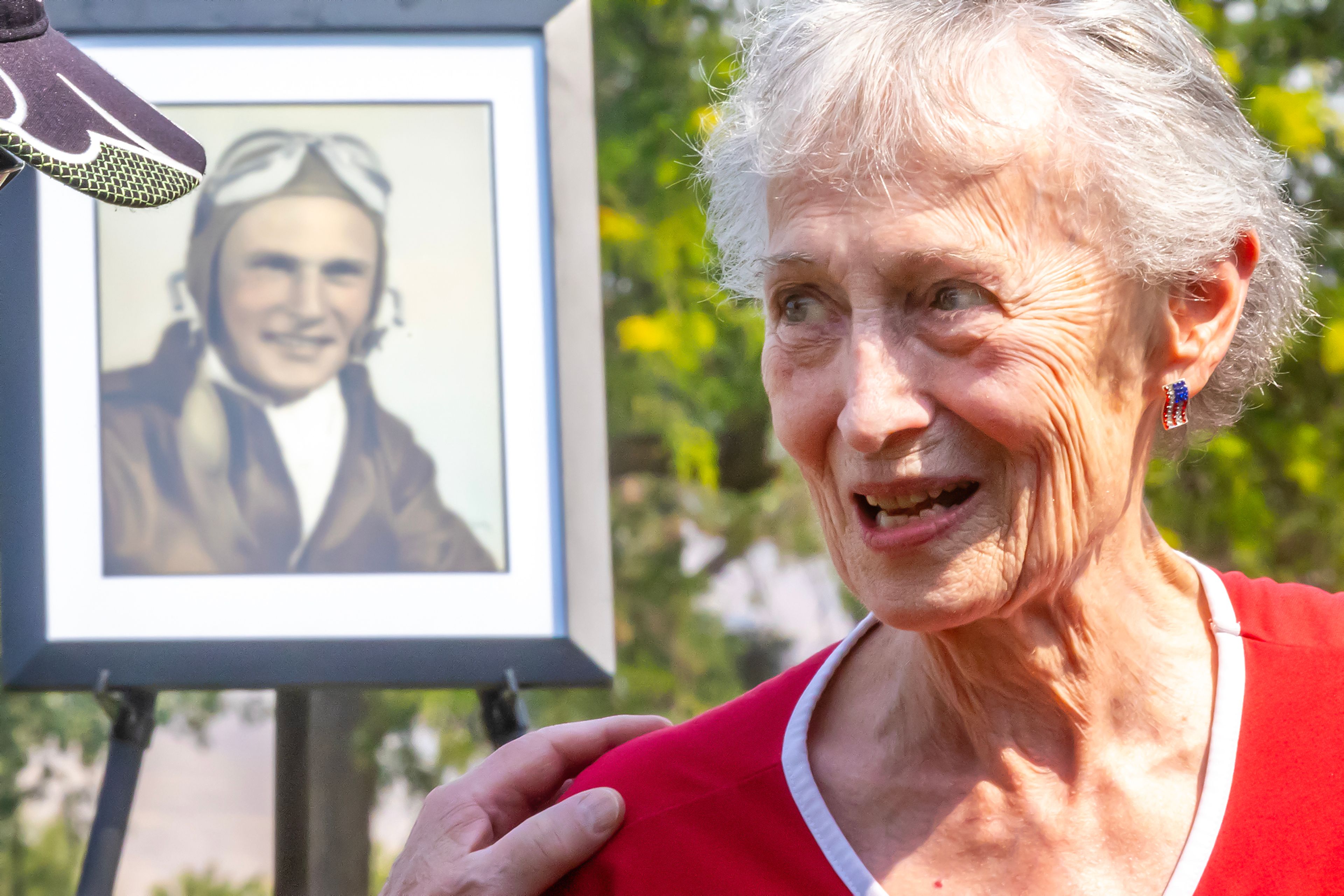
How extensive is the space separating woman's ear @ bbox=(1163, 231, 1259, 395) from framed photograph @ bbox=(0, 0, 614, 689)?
972 millimetres

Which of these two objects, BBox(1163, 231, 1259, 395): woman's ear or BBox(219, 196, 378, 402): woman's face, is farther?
BBox(219, 196, 378, 402): woman's face

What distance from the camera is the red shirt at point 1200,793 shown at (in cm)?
146

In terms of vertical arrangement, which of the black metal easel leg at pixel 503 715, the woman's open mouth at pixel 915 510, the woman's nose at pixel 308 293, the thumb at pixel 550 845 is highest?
the woman's nose at pixel 308 293

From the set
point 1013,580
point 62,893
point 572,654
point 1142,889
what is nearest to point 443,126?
point 572,654

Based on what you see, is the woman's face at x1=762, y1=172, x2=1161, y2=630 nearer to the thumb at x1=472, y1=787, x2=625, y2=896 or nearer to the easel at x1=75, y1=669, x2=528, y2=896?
Result: the thumb at x1=472, y1=787, x2=625, y2=896

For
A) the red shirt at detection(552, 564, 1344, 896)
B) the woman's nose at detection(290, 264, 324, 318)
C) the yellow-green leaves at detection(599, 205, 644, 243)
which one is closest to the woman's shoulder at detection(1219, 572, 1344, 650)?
the red shirt at detection(552, 564, 1344, 896)

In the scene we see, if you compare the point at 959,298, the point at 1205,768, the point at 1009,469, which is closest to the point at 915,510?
the point at 1009,469

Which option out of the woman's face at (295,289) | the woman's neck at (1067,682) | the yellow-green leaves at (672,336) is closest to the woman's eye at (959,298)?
the woman's neck at (1067,682)

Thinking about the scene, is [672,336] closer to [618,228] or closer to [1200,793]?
[618,228]

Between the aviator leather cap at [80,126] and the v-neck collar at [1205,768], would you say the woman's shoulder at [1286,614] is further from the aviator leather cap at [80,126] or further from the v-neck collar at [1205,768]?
the aviator leather cap at [80,126]

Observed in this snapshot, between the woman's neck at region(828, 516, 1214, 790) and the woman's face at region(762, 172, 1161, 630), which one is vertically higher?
the woman's face at region(762, 172, 1161, 630)

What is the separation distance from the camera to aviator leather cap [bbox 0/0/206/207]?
Result: 4.86 feet

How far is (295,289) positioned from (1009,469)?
141 cm

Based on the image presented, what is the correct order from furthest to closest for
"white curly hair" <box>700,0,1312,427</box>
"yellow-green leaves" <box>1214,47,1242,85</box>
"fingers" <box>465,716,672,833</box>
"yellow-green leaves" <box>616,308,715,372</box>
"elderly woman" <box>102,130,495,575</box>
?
"yellow-green leaves" <box>616,308,715,372</box> < "yellow-green leaves" <box>1214,47,1242,85</box> < "elderly woman" <box>102,130,495,575</box> < "fingers" <box>465,716,672,833</box> < "white curly hair" <box>700,0,1312,427</box>
